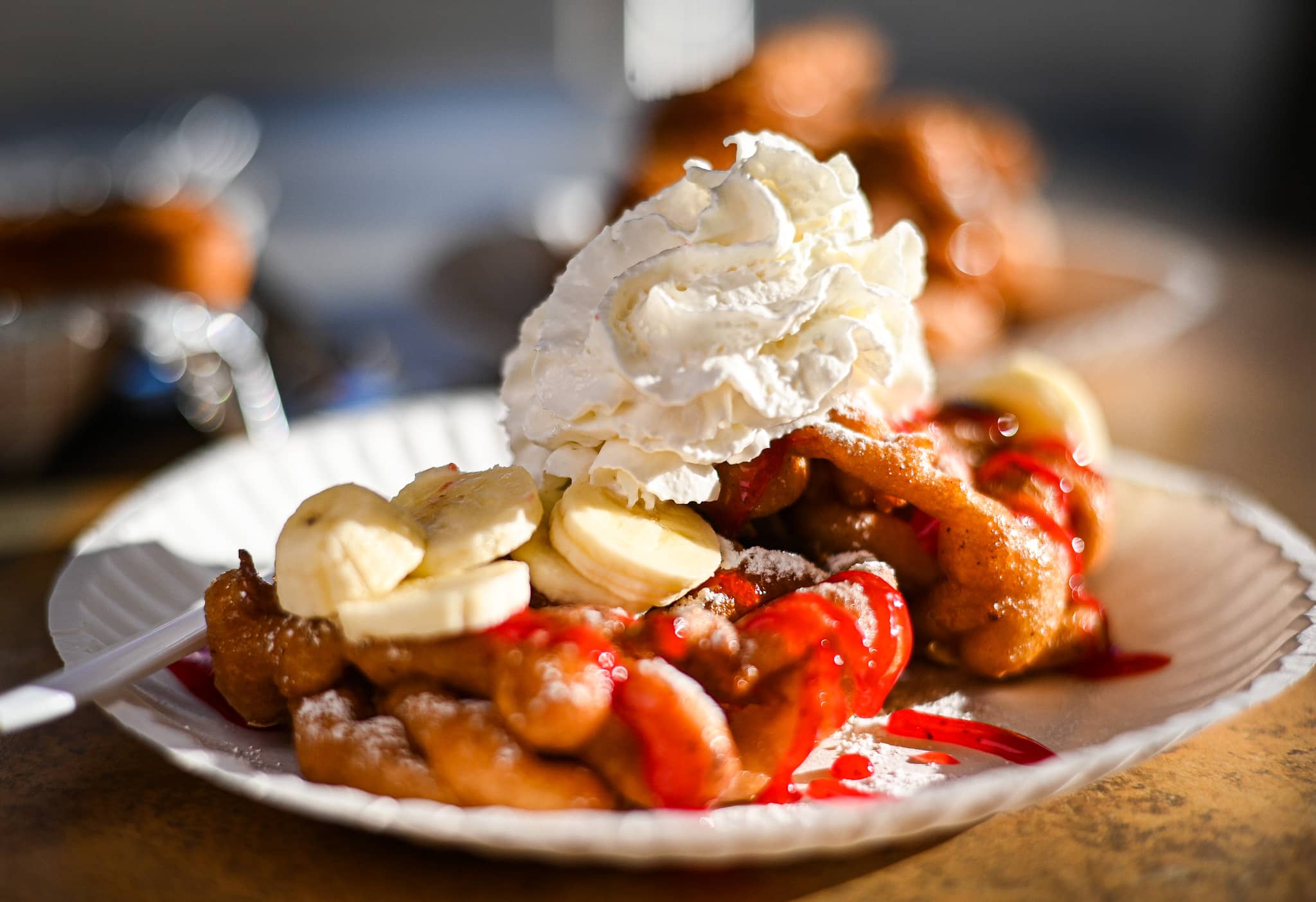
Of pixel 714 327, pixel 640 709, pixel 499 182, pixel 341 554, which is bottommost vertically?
pixel 499 182

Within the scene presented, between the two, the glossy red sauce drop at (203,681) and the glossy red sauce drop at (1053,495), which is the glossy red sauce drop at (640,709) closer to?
the glossy red sauce drop at (203,681)

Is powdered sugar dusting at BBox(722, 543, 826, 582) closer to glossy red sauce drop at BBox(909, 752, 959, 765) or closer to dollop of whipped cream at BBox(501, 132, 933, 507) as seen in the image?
dollop of whipped cream at BBox(501, 132, 933, 507)

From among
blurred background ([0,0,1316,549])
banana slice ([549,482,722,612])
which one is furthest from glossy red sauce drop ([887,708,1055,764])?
blurred background ([0,0,1316,549])

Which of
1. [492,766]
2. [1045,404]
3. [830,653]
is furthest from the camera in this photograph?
[1045,404]

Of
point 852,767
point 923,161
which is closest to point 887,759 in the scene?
point 852,767

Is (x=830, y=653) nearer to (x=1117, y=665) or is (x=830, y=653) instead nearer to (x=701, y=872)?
(x=701, y=872)

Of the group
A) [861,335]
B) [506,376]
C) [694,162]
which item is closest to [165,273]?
[506,376]
